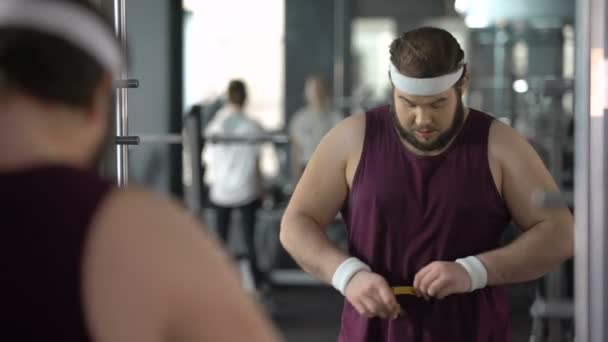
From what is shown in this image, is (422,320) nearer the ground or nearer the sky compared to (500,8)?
nearer the ground

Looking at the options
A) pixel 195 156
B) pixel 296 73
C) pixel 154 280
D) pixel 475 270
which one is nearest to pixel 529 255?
pixel 475 270

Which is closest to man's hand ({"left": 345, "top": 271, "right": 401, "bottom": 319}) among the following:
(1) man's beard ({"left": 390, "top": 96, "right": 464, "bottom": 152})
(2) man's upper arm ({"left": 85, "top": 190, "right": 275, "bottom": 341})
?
(1) man's beard ({"left": 390, "top": 96, "right": 464, "bottom": 152})

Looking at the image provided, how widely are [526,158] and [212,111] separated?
5.55 metres

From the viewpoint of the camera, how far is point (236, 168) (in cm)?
608

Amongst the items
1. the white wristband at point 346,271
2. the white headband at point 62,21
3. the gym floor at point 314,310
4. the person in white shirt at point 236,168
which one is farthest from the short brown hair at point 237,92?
the white headband at point 62,21

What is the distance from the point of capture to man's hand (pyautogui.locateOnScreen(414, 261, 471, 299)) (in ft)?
6.41

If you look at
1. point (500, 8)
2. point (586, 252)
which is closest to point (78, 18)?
point (586, 252)

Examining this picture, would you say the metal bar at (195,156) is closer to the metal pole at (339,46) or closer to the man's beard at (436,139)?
the man's beard at (436,139)

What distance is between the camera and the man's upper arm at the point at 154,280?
0.76m

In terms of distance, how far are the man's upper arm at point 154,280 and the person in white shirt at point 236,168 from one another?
5.21 meters

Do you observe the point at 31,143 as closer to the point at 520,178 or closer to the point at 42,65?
the point at 42,65

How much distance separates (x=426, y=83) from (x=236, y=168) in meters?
4.06

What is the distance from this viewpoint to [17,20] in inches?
31.4

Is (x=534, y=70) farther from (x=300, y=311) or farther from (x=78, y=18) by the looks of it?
(x=78, y=18)
